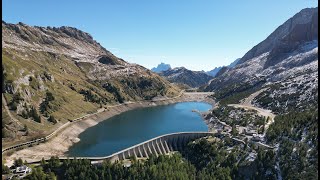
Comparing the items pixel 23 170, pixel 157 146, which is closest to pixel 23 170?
pixel 23 170

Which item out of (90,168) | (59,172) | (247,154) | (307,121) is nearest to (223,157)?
(247,154)

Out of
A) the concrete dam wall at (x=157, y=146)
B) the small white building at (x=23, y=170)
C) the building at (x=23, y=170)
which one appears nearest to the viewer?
the building at (x=23, y=170)

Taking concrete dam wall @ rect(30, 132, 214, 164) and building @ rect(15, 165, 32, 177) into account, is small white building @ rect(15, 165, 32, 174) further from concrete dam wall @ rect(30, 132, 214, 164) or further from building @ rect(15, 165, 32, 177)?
concrete dam wall @ rect(30, 132, 214, 164)

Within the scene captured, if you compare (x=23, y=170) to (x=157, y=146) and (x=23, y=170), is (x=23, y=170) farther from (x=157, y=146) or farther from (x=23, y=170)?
(x=157, y=146)

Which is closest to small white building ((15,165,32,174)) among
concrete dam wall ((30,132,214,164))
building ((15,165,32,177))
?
building ((15,165,32,177))

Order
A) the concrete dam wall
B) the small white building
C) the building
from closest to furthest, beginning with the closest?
the building, the small white building, the concrete dam wall

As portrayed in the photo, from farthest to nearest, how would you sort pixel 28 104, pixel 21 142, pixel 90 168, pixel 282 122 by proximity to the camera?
pixel 28 104
pixel 282 122
pixel 21 142
pixel 90 168

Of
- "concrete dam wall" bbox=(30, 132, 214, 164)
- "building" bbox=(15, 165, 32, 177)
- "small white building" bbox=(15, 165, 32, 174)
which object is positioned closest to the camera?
"building" bbox=(15, 165, 32, 177)

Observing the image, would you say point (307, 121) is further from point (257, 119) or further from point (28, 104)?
point (28, 104)

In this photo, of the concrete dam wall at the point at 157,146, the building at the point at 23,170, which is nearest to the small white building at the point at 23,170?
the building at the point at 23,170

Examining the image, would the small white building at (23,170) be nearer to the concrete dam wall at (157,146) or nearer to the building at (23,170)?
the building at (23,170)

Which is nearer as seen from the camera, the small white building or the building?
the building
